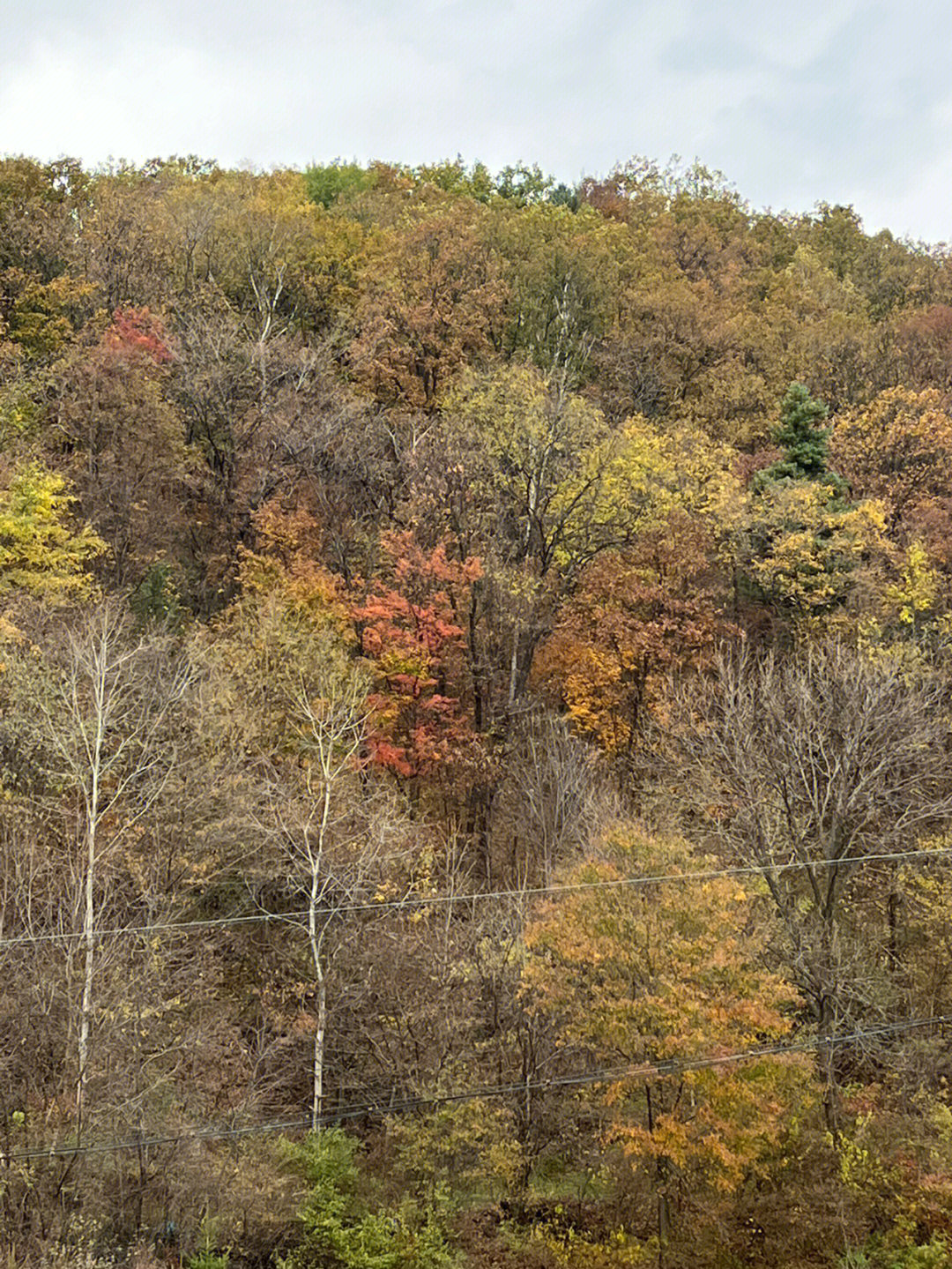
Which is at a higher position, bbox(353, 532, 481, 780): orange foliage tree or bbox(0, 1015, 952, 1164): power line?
bbox(353, 532, 481, 780): orange foliage tree

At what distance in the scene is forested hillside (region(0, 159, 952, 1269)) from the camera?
60.1ft

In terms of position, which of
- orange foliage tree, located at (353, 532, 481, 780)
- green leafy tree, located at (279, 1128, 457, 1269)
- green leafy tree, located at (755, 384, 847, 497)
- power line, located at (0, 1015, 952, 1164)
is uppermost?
green leafy tree, located at (755, 384, 847, 497)

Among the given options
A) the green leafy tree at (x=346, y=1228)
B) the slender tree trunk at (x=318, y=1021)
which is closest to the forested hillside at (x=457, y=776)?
the green leafy tree at (x=346, y=1228)

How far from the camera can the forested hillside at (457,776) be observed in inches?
721

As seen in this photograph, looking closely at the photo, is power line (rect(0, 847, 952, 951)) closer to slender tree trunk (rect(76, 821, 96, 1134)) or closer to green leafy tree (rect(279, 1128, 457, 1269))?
slender tree trunk (rect(76, 821, 96, 1134))

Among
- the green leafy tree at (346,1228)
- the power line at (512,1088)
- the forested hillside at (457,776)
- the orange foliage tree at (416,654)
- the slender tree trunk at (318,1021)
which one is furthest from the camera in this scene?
the orange foliage tree at (416,654)

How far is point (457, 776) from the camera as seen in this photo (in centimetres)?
2767

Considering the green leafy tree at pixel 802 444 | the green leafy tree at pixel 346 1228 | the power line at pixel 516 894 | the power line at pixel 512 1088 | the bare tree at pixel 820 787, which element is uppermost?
the green leafy tree at pixel 802 444

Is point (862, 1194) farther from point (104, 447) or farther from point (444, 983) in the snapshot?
point (104, 447)

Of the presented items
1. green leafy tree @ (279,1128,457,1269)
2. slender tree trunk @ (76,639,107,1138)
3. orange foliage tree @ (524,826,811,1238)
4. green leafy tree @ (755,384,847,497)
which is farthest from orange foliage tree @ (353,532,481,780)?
green leafy tree @ (755,384,847,497)

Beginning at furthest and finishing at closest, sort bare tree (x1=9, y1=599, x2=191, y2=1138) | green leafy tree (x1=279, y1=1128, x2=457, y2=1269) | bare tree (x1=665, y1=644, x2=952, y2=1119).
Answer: bare tree (x1=9, y1=599, x2=191, y2=1138) < bare tree (x1=665, y1=644, x2=952, y2=1119) < green leafy tree (x1=279, y1=1128, x2=457, y2=1269)

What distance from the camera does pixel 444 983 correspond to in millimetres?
20922

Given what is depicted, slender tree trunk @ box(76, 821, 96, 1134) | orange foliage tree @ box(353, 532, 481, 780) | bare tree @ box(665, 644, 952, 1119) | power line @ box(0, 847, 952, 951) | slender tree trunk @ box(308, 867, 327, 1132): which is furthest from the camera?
orange foliage tree @ box(353, 532, 481, 780)

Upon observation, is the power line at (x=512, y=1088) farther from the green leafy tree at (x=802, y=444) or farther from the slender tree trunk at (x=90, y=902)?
the green leafy tree at (x=802, y=444)
